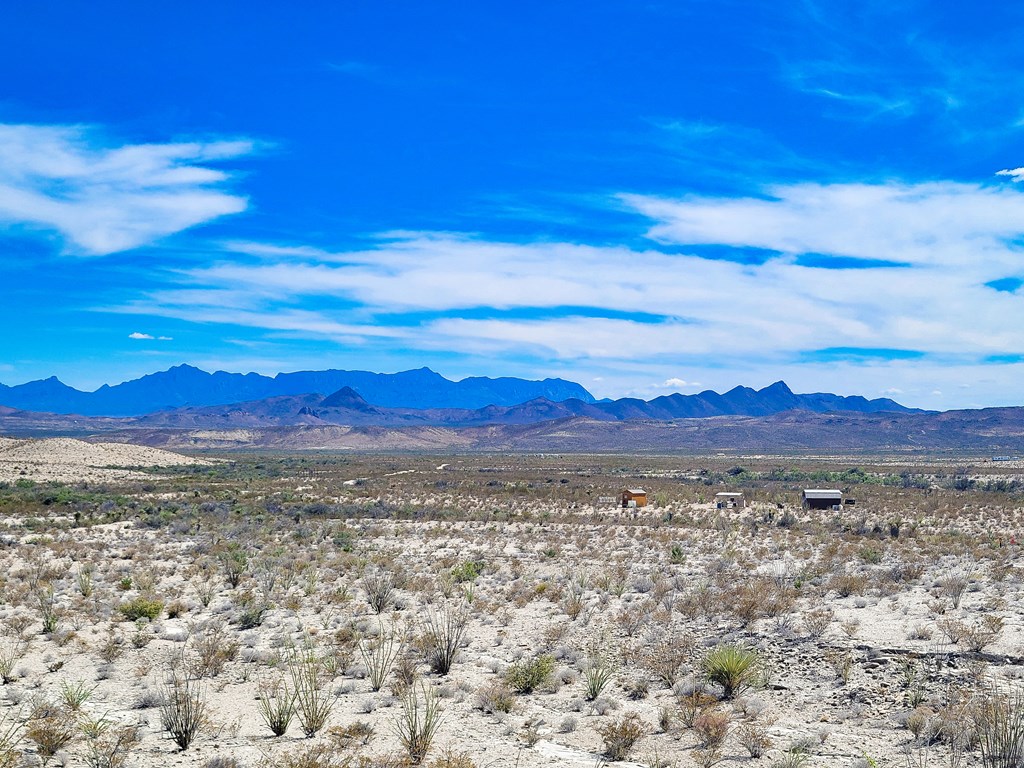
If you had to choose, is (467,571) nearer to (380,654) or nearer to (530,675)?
(380,654)

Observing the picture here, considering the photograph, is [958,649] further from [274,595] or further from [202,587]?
[202,587]

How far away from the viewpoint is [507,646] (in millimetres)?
12211

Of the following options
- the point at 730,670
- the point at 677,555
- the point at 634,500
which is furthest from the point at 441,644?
the point at 634,500

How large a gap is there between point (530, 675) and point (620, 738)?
2.36 m

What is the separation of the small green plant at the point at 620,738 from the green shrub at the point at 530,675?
179 centimetres

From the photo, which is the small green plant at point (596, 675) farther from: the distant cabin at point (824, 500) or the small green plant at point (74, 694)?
the distant cabin at point (824, 500)

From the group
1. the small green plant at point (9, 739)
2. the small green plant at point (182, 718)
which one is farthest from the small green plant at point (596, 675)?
the small green plant at point (9, 739)

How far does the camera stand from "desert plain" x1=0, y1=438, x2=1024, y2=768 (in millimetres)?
8062

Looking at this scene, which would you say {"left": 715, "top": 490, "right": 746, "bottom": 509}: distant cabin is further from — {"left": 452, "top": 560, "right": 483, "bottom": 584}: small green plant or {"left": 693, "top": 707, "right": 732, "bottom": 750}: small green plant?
{"left": 693, "top": 707, "right": 732, "bottom": 750}: small green plant

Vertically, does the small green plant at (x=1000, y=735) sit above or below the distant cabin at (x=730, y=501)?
above

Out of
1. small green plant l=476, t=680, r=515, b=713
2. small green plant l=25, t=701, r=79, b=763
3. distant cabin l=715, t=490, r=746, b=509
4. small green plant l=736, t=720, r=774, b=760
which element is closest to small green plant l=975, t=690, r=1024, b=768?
small green plant l=736, t=720, r=774, b=760

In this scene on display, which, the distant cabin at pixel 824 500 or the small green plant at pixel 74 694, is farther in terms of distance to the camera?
the distant cabin at pixel 824 500

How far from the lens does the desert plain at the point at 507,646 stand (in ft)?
26.5

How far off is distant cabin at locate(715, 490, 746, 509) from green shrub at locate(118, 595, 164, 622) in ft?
91.7
